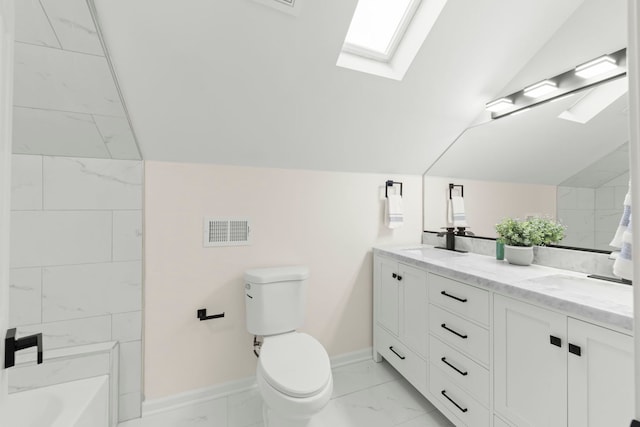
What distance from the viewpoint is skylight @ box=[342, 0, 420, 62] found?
1.55 metres

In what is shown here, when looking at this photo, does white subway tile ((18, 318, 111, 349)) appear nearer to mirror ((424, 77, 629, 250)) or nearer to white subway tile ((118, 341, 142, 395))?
white subway tile ((118, 341, 142, 395))

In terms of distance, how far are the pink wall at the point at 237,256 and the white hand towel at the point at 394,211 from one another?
7 centimetres

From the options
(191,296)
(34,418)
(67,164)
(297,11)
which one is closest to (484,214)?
(297,11)

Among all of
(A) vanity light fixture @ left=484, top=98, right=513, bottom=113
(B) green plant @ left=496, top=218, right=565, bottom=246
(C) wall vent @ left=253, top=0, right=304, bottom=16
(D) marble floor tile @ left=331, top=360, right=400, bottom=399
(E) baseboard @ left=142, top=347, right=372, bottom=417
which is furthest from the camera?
(D) marble floor tile @ left=331, top=360, right=400, bottom=399

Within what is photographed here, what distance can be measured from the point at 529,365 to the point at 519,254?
2.15 feet

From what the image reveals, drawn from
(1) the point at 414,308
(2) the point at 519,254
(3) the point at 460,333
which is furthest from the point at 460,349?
(2) the point at 519,254

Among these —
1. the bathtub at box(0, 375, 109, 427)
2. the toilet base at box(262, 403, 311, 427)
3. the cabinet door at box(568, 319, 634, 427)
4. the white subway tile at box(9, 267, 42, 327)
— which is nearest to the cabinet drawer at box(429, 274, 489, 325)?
the cabinet door at box(568, 319, 634, 427)

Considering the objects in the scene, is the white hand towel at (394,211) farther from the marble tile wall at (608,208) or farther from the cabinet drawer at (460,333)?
the marble tile wall at (608,208)

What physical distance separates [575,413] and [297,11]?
189 centimetres

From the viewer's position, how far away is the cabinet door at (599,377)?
2.75 feet

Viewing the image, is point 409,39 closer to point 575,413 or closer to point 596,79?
point 596,79

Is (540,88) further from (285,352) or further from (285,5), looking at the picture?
(285,352)

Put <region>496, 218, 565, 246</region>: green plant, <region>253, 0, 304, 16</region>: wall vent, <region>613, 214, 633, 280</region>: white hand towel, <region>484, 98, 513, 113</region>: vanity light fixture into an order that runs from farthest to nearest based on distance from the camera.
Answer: <region>484, 98, 513, 113</region>: vanity light fixture < <region>496, 218, 565, 246</region>: green plant < <region>253, 0, 304, 16</region>: wall vent < <region>613, 214, 633, 280</region>: white hand towel

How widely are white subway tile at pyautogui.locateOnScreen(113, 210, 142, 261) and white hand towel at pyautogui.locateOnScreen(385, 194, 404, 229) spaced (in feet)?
5.66
